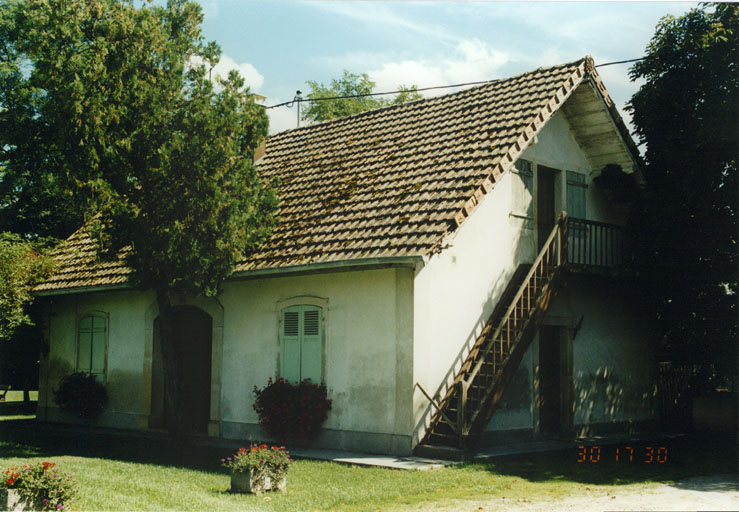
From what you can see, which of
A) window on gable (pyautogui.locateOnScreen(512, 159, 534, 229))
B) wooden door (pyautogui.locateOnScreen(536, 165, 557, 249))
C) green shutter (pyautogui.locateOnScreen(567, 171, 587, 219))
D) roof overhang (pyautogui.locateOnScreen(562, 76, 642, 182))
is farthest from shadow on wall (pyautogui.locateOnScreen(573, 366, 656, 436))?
roof overhang (pyautogui.locateOnScreen(562, 76, 642, 182))

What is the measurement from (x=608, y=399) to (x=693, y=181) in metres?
4.98

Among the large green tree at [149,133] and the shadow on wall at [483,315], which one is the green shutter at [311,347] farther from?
the shadow on wall at [483,315]

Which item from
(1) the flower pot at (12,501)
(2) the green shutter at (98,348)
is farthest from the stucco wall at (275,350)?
(1) the flower pot at (12,501)

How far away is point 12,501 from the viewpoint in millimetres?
8039

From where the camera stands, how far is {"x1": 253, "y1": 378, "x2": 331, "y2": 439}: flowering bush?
14.1 meters

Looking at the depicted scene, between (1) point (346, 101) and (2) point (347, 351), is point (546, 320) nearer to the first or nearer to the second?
(2) point (347, 351)

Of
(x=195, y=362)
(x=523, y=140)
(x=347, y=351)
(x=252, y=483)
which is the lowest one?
(x=252, y=483)

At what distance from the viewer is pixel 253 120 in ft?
46.6

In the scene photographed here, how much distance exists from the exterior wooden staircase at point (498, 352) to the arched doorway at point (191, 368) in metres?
6.25

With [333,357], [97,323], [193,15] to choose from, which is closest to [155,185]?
[193,15]

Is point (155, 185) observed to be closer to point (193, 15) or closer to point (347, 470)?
point (193, 15)

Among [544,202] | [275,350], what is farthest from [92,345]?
[544,202]

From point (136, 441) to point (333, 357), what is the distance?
4.58 meters

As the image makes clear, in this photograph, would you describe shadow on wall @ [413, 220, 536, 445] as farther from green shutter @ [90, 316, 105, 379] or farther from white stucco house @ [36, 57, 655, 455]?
green shutter @ [90, 316, 105, 379]
